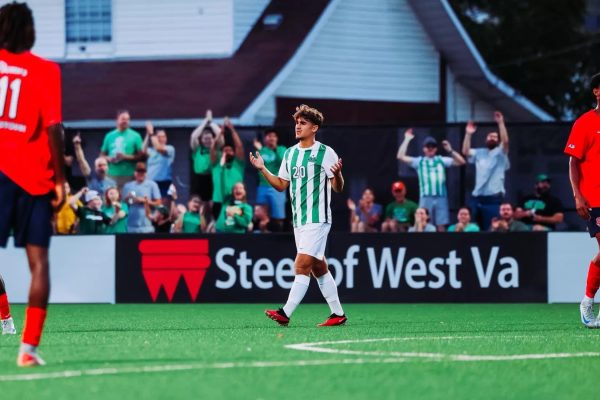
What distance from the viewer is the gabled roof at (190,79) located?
96.0 ft

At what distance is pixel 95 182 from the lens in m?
21.0

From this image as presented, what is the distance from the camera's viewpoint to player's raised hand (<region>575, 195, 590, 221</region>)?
1263 centimetres

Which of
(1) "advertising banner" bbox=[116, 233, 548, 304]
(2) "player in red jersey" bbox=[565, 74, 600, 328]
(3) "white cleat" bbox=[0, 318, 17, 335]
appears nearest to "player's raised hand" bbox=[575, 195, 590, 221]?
(2) "player in red jersey" bbox=[565, 74, 600, 328]

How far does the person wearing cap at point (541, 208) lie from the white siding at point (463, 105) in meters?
13.2

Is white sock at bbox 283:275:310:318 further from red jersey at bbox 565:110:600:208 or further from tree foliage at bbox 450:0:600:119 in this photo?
tree foliage at bbox 450:0:600:119

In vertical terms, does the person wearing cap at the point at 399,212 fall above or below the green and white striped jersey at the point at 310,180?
below

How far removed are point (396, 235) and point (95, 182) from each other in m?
4.53

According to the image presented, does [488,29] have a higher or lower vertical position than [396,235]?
higher

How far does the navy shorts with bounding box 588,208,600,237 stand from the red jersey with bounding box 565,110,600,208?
51mm

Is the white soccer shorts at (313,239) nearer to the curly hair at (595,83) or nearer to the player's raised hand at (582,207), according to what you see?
the player's raised hand at (582,207)

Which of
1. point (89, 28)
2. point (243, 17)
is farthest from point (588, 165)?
point (89, 28)

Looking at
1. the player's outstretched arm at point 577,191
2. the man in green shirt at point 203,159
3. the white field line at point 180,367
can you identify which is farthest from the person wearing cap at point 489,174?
the white field line at point 180,367

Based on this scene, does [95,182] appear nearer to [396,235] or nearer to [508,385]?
[396,235]

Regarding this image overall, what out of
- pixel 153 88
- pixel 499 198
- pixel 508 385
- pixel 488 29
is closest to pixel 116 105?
pixel 153 88
